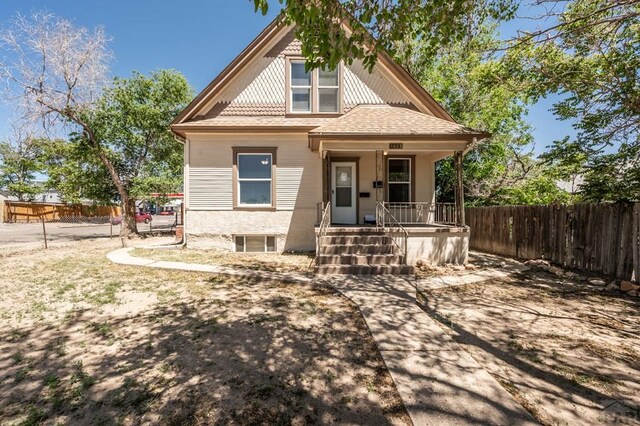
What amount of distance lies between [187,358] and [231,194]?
24.7ft

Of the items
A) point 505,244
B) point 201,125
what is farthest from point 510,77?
point 201,125

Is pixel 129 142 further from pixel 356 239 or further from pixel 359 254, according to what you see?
pixel 359 254

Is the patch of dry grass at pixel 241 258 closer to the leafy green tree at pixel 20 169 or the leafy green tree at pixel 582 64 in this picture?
the leafy green tree at pixel 582 64

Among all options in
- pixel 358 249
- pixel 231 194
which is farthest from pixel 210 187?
pixel 358 249

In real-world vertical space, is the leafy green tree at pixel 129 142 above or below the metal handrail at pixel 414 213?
above

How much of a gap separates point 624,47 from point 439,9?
614 cm

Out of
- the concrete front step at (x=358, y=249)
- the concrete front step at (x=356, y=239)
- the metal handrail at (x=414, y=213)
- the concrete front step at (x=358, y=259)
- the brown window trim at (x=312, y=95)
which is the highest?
the brown window trim at (x=312, y=95)

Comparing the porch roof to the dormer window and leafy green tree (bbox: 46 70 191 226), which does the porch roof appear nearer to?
the dormer window

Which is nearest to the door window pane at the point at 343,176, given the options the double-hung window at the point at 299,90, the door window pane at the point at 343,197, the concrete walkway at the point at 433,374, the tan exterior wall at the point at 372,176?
the door window pane at the point at 343,197

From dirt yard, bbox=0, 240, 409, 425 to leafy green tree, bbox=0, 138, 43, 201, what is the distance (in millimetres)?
39311

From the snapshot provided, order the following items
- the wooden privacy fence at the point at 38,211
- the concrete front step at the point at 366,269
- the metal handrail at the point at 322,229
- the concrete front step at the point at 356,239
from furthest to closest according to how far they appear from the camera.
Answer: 1. the wooden privacy fence at the point at 38,211
2. the concrete front step at the point at 356,239
3. the metal handrail at the point at 322,229
4. the concrete front step at the point at 366,269

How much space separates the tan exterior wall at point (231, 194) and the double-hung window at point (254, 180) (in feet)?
1.00

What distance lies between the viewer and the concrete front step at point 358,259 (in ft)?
24.6

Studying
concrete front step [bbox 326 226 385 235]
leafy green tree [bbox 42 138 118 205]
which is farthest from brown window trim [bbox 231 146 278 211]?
leafy green tree [bbox 42 138 118 205]
